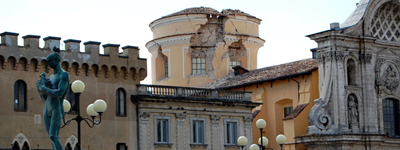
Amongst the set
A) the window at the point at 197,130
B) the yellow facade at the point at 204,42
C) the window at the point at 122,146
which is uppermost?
the yellow facade at the point at 204,42

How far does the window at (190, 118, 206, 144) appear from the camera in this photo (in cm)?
4934

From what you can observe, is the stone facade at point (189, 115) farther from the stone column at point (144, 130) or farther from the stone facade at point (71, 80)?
the stone facade at point (71, 80)

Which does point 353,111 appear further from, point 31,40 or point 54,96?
point 54,96

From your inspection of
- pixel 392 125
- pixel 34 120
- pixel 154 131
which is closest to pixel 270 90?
pixel 392 125

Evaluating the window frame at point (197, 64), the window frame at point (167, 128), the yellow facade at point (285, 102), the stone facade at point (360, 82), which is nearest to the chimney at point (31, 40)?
the window frame at point (167, 128)

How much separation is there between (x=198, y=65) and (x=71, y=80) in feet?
74.0

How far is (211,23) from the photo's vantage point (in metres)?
65.0

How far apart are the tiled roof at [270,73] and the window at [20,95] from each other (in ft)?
62.9

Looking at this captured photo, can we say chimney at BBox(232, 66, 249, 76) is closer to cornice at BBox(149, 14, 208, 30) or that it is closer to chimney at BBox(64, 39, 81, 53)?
cornice at BBox(149, 14, 208, 30)

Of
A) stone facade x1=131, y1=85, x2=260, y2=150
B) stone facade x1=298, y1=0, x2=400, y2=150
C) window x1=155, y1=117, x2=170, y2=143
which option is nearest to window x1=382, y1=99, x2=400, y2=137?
stone facade x1=298, y1=0, x2=400, y2=150

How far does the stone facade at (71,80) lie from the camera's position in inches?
1662

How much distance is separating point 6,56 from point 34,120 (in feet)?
11.4

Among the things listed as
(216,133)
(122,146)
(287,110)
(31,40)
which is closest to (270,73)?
(287,110)

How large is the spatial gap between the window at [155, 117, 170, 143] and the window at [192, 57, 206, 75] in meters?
18.1
